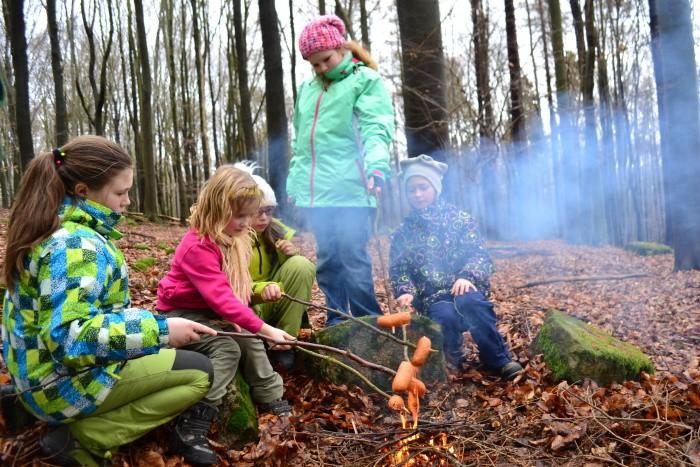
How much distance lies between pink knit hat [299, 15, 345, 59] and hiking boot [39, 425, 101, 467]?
2494 mm

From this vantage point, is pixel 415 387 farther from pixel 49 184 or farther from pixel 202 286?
pixel 49 184

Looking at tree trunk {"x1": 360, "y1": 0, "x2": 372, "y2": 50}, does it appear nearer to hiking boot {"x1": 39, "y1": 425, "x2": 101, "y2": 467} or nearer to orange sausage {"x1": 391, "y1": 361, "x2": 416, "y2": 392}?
orange sausage {"x1": 391, "y1": 361, "x2": 416, "y2": 392}

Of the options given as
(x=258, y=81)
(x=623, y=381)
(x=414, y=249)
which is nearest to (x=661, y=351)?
(x=623, y=381)

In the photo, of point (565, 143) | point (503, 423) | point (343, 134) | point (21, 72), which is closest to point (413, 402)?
point (503, 423)

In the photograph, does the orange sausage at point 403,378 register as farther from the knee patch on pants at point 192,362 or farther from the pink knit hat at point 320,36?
the pink knit hat at point 320,36

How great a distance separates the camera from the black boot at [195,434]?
2119 millimetres

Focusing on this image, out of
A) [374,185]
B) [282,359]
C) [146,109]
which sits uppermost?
[146,109]

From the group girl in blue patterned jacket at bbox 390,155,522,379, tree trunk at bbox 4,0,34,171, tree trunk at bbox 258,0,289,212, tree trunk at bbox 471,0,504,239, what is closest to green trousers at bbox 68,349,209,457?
girl in blue patterned jacket at bbox 390,155,522,379

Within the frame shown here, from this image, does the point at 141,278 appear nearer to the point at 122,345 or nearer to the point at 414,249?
the point at 414,249

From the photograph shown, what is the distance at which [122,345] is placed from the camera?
5.66ft

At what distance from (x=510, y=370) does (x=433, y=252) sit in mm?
900

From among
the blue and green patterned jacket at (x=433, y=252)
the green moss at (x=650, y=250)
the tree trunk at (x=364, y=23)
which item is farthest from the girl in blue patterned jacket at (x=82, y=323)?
the tree trunk at (x=364, y=23)

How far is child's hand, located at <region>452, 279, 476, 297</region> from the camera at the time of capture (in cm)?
304

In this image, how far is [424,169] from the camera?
3342mm
